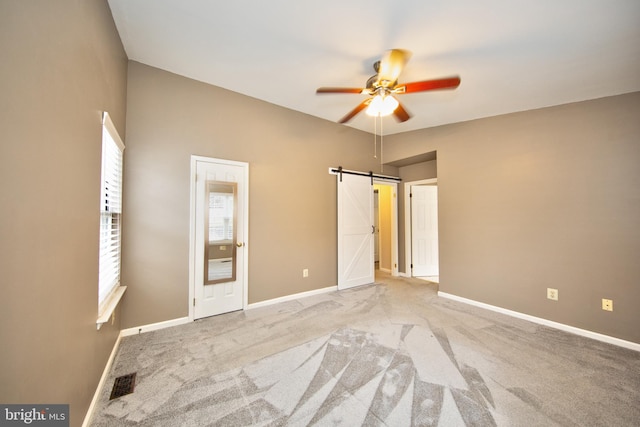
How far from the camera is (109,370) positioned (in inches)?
79.7

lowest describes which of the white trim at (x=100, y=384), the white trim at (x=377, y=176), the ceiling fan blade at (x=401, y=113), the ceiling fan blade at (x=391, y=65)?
the white trim at (x=100, y=384)

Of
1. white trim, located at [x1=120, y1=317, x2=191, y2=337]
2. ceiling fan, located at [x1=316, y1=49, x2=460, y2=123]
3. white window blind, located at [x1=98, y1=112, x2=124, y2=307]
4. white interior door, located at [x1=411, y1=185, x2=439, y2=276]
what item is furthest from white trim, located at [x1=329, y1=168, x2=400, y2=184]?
white trim, located at [x1=120, y1=317, x2=191, y2=337]

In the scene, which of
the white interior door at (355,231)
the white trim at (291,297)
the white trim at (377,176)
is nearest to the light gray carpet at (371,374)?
the white trim at (291,297)

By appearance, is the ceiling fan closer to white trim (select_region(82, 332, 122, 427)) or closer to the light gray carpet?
the light gray carpet

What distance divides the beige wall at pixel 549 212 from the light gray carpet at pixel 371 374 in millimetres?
493

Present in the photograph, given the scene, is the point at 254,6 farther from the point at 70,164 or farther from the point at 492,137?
the point at 492,137

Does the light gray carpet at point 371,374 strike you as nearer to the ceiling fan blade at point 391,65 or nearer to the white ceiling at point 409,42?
the ceiling fan blade at point 391,65

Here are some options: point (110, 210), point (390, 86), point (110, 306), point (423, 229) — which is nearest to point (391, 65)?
point (390, 86)

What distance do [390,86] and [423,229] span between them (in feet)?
12.0

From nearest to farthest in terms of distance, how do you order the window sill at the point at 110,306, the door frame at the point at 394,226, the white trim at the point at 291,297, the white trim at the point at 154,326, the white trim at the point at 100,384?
the white trim at the point at 100,384 → the window sill at the point at 110,306 → the white trim at the point at 154,326 → the white trim at the point at 291,297 → the door frame at the point at 394,226

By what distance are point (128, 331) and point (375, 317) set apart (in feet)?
9.63

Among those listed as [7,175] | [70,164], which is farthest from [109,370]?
[7,175]

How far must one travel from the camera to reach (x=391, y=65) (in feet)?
6.84

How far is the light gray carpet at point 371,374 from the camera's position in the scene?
159 centimetres
